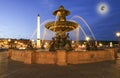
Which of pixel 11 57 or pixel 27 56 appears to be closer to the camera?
pixel 27 56

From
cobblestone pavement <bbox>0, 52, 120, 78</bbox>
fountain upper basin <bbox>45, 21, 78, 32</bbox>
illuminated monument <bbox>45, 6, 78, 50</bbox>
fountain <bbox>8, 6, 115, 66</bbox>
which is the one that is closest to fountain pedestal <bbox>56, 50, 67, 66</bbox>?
fountain <bbox>8, 6, 115, 66</bbox>

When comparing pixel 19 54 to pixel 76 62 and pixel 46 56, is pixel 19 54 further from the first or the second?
pixel 76 62

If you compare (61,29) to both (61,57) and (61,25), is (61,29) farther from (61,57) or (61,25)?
(61,57)

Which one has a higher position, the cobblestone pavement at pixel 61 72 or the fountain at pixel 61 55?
the fountain at pixel 61 55

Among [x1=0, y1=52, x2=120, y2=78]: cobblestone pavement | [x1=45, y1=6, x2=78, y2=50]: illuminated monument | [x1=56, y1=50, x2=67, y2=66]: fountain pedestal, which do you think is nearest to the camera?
[x1=0, y1=52, x2=120, y2=78]: cobblestone pavement

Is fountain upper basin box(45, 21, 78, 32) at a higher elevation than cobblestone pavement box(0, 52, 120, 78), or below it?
higher

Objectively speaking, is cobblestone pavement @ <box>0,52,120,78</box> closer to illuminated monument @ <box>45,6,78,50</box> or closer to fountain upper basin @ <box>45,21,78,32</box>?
illuminated monument @ <box>45,6,78,50</box>

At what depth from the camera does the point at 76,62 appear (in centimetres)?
1602

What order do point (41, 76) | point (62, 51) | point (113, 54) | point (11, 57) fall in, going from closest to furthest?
1. point (41, 76)
2. point (62, 51)
3. point (113, 54)
4. point (11, 57)

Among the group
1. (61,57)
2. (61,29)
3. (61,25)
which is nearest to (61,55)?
(61,57)

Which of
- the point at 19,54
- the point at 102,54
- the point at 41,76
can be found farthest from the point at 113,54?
the point at 41,76

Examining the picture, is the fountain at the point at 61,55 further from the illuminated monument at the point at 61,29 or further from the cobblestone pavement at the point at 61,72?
the cobblestone pavement at the point at 61,72

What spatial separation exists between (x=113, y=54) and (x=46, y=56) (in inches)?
308

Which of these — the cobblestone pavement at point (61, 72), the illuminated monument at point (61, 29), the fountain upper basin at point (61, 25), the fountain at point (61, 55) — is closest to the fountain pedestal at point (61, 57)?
the fountain at point (61, 55)
